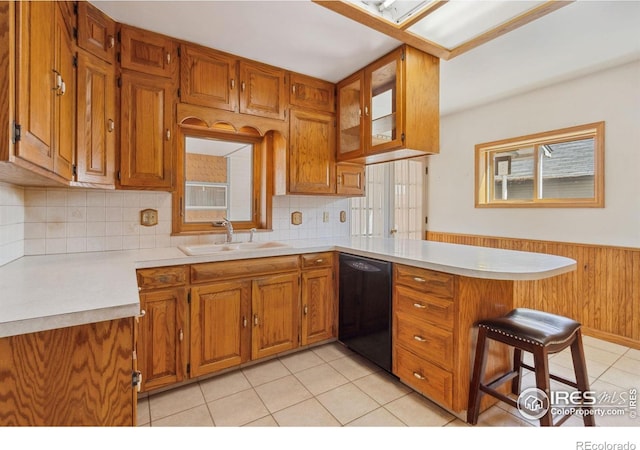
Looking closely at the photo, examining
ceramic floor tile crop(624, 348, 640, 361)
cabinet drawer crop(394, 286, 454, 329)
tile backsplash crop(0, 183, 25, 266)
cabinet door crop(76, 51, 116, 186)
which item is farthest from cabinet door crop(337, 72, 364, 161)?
ceramic floor tile crop(624, 348, 640, 361)

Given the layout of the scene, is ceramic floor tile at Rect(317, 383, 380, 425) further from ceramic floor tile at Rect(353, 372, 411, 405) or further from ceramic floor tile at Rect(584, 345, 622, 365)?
ceramic floor tile at Rect(584, 345, 622, 365)

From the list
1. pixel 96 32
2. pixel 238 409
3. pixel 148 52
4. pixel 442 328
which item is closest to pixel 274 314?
pixel 238 409

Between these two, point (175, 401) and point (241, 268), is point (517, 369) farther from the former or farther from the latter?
point (175, 401)

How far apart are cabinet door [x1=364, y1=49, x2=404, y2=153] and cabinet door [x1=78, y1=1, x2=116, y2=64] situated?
1869 millimetres

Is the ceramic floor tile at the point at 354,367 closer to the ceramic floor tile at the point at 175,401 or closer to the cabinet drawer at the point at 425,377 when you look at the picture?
the cabinet drawer at the point at 425,377

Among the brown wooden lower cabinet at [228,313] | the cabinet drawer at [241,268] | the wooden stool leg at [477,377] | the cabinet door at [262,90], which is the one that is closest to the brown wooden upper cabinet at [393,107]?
the cabinet door at [262,90]

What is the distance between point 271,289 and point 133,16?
6.73ft

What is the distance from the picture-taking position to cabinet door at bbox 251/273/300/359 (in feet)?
7.30

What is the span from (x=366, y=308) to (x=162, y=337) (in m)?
1.43

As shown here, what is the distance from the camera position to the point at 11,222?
1.69 meters

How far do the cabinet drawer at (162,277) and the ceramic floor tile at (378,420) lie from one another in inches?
53.4

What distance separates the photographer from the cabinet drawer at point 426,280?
1686 millimetres

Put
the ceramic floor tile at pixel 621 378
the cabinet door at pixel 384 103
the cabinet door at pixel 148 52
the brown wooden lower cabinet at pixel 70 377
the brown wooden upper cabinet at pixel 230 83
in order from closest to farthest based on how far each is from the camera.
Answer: the brown wooden lower cabinet at pixel 70 377 → the cabinet door at pixel 148 52 → the ceramic floor tile at pixel 621 378 → the brown wooden upper cabinet at pixel 230 83 → the cabinet door at pixel 384 103
